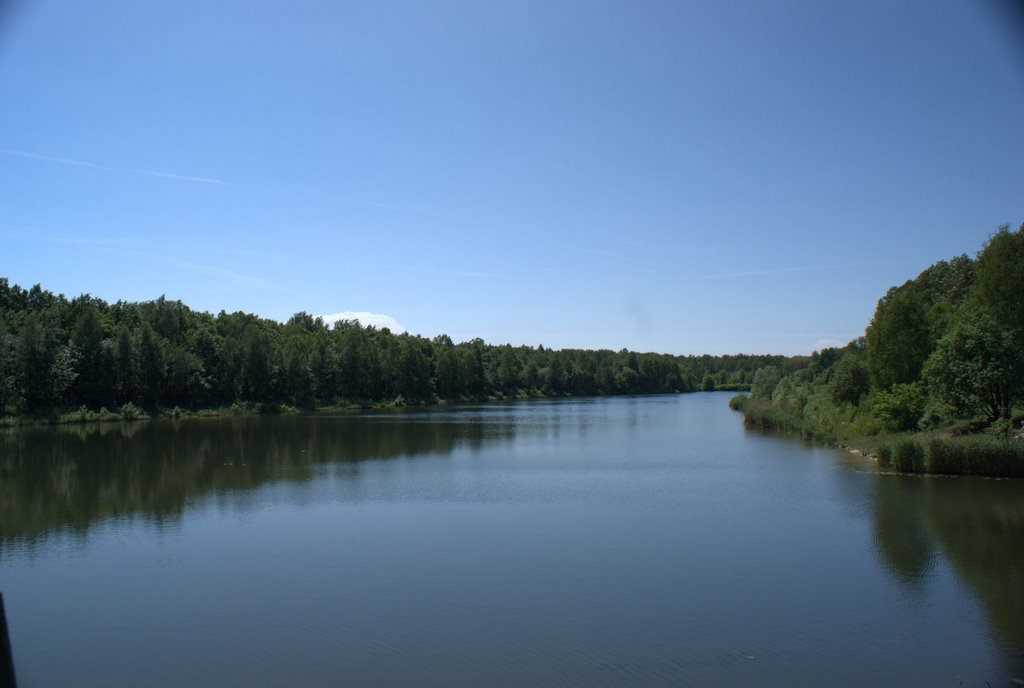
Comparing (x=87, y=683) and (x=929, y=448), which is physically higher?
(x=929, y=448)

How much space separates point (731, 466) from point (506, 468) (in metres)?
9.14

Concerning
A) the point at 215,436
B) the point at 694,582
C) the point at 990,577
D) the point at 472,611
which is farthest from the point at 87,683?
the point at 215,436

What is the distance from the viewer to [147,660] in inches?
377

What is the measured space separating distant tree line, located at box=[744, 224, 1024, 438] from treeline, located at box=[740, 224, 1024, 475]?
0.04m

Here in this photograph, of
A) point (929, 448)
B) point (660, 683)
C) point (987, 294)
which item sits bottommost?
point (660, 683)

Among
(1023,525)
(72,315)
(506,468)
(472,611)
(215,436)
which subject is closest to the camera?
(472,611)

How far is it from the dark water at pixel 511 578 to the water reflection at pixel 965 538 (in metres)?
0.08

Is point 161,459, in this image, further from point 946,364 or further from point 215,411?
point 215,411

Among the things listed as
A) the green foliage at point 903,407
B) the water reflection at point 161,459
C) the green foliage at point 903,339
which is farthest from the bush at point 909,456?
the water reflection at point 161,459

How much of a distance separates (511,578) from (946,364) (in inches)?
896

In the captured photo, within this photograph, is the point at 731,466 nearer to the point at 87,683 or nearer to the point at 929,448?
the point at 929,448

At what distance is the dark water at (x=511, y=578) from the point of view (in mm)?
9398

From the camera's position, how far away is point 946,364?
91.2ft

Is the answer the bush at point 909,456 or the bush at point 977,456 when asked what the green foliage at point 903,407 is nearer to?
the bush at point 909,456
